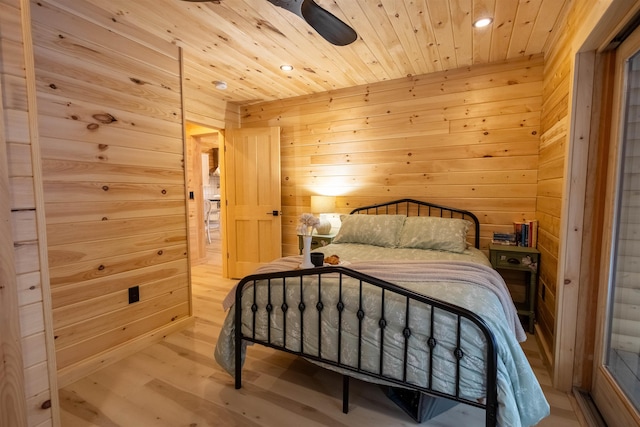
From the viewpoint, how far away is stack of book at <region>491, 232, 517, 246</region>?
2.92 meters

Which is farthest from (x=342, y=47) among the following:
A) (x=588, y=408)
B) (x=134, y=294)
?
(x=588, y=408)

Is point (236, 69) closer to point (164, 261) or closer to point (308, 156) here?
point (308, 156)

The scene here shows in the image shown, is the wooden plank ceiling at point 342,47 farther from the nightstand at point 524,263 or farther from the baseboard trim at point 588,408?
the baseboard trim at point 588,408

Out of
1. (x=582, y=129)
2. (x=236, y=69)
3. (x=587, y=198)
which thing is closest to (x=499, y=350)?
(x=587, y=198)

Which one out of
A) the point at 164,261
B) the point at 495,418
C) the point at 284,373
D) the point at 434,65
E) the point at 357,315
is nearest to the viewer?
the point at 495,418

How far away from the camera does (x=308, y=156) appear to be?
409 cm

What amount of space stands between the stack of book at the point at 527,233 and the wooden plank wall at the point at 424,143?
161mm

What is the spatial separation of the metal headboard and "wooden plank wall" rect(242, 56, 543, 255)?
0.08 metres

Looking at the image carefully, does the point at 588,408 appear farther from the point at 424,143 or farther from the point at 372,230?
the point at 424,143

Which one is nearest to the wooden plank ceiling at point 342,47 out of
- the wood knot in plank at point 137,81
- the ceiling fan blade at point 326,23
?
the ceiling fan blade at point 326,23

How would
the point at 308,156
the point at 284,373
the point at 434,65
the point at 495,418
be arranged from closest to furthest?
1. the point at 495,418
2. the point at 284,373
3. the point at 434,65
4. the point at 308,156

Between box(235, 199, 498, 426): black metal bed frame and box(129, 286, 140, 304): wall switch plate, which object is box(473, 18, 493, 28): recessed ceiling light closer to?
box(235, 199, 498, 426): black metal bed frame

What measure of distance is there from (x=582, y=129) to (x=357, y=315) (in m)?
1.69

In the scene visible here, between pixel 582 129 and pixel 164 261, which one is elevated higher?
pixel 582 129
